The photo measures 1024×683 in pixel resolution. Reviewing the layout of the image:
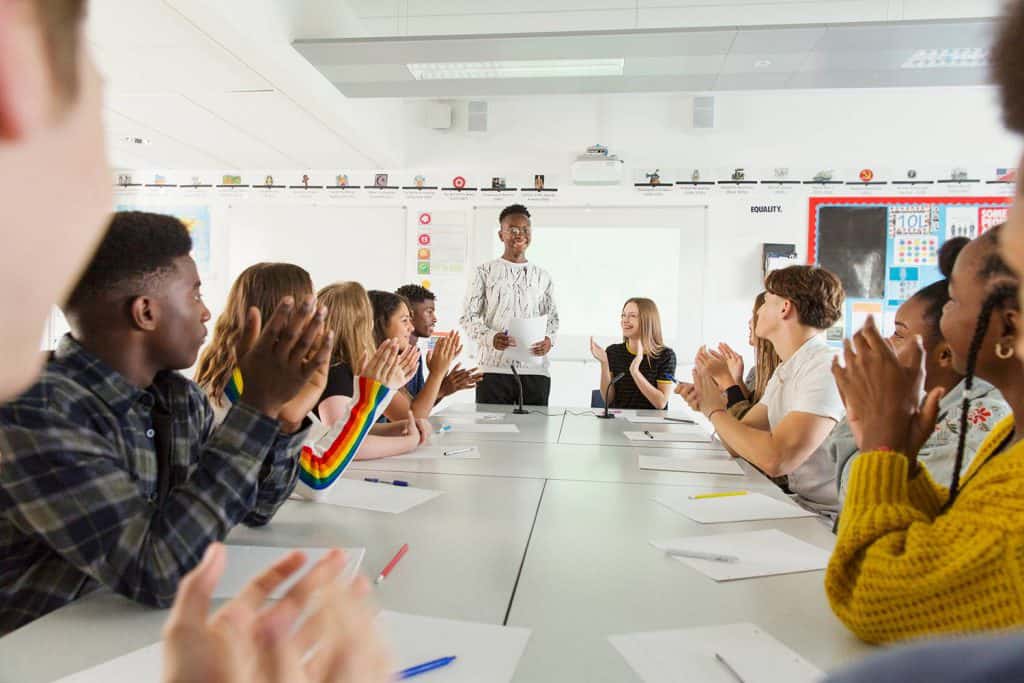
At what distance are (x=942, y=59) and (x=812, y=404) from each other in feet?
8.04

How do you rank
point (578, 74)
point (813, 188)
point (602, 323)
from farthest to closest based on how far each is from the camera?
1. point (602, 323)
2. point (813, 188)
3. point (578, 74)

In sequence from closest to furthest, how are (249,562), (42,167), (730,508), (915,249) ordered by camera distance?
(42,167) → (249,562) → (730,508) → (915,249)

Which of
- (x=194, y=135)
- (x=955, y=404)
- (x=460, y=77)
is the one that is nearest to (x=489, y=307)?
(x=460, y=77)

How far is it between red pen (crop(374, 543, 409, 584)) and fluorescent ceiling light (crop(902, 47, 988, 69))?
3.35m

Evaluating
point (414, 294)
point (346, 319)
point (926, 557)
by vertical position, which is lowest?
point (926, 557)

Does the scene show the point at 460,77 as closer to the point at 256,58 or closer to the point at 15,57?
the point at 256,58

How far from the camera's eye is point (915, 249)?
479cm

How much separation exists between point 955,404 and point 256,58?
3.24 metres

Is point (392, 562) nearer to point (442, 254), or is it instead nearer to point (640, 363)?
point (640, 363)

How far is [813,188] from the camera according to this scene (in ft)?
16.0

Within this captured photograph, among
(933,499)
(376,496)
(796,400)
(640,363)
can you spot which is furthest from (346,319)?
(640,363)

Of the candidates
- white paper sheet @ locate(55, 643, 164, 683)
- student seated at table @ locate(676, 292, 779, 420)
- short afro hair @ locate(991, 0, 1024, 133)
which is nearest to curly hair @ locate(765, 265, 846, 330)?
student seated at table @ locate(676, 292, 779, 420)

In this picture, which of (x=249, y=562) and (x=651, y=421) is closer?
(x=249, y=562)

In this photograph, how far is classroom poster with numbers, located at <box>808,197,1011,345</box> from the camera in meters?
4.76
